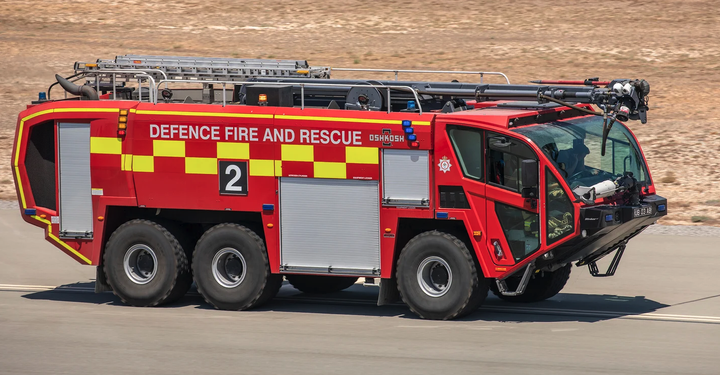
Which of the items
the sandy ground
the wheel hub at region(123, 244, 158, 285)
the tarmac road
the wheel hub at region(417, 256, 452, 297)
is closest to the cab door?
the wheel hub at region(417, 256, 452, 297)

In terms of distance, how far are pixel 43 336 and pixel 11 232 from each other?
7401mm

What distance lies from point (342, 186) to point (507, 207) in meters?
1.84

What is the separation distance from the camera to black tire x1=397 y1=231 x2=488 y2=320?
11977 mm

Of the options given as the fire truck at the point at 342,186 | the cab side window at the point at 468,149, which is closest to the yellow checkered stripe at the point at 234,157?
the fire truck at the point at 342,186

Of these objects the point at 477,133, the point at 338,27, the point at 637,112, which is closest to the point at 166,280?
the point at 477,133

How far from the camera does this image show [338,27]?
3800 cm

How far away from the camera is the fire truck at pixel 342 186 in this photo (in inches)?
467

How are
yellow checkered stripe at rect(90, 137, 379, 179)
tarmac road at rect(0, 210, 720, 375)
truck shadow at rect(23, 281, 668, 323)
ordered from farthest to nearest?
truck shadow at rect(23, 281, 668, 323) < yellow checkered stripe at rect(90, 137, 379, 179) < tarmac road at rect(0, 210, 720, 375)

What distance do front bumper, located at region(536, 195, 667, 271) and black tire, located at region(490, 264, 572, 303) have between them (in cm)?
69

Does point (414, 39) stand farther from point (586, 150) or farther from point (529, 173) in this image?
point (529, 173)

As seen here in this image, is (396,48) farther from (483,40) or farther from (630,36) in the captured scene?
(630,36)

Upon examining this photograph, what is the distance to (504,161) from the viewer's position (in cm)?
1184

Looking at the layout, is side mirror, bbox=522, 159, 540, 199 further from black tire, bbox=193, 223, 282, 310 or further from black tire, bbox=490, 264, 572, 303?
black tire, bbox=193, 223, 282, 310

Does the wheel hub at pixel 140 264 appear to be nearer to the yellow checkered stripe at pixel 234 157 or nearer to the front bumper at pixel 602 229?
the yellow checkered stripe at pixel 234 157
